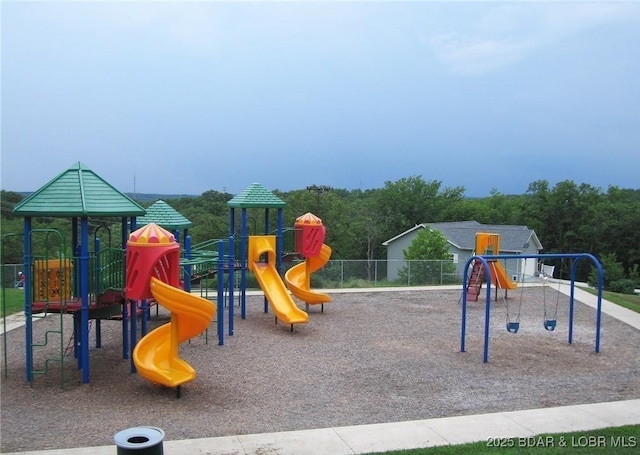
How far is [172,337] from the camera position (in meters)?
10.2

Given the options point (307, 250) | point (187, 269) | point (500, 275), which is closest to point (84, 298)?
point (187, 269)

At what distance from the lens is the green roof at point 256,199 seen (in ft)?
54.1

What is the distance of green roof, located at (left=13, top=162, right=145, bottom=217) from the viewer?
1019 cm

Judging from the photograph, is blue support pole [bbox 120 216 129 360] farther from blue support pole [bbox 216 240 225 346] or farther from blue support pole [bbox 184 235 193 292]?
blue support pole [bbox 184 235 193 292]

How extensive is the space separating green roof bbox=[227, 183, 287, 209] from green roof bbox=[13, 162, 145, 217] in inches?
211

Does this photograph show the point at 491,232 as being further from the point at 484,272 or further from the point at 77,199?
the point at 77,199

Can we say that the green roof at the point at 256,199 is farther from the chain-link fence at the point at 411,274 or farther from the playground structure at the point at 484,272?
the chain-link fence at the point at 411,274

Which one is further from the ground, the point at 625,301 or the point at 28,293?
the point at 28,293

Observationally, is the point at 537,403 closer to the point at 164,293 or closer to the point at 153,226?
the point at 164,293

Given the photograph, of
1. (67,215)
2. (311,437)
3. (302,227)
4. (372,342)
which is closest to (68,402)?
(67,215)

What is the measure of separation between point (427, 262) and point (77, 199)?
1872 centimetres

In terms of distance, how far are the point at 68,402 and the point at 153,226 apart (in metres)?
3.31

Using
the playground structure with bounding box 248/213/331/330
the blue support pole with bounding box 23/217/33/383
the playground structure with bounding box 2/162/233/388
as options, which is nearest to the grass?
the playground structure with bounding box 2/162/233/388

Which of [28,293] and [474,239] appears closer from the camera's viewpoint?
[28,293]
